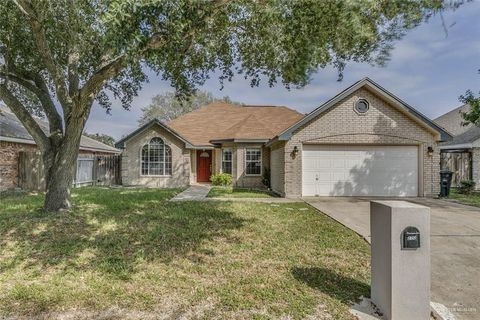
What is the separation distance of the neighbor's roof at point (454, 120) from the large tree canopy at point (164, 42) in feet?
65.8

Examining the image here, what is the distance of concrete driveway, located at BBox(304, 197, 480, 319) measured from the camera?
388cm

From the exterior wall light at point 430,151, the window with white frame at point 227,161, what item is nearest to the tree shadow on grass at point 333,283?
the exterior wall light at point 430,151

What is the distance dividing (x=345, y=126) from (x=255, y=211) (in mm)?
6278

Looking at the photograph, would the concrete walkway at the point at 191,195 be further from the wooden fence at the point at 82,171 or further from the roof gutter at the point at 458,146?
the roof gutter at the point at 458,146

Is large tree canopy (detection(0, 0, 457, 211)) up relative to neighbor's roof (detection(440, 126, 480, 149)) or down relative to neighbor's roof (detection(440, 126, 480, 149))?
up

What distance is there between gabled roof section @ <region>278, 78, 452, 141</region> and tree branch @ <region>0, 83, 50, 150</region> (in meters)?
8.69

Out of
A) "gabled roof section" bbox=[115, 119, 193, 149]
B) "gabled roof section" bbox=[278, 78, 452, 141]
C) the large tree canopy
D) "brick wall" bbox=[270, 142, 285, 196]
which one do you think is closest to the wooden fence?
"gabled roof section" bbox=[115, 119, 193, 149]

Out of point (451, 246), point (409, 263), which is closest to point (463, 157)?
point (451, 246)

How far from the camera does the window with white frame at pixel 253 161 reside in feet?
57.6

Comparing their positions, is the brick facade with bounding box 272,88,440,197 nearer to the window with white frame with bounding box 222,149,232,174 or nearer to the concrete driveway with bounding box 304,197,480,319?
the concrete driveway with bounding box 304,197,480,319

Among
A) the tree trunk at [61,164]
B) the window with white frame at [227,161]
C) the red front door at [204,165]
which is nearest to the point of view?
the tree trunk at [61,164]

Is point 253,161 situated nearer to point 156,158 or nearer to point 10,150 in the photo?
point 156,158

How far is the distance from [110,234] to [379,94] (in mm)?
11782

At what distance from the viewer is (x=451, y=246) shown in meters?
5.92
